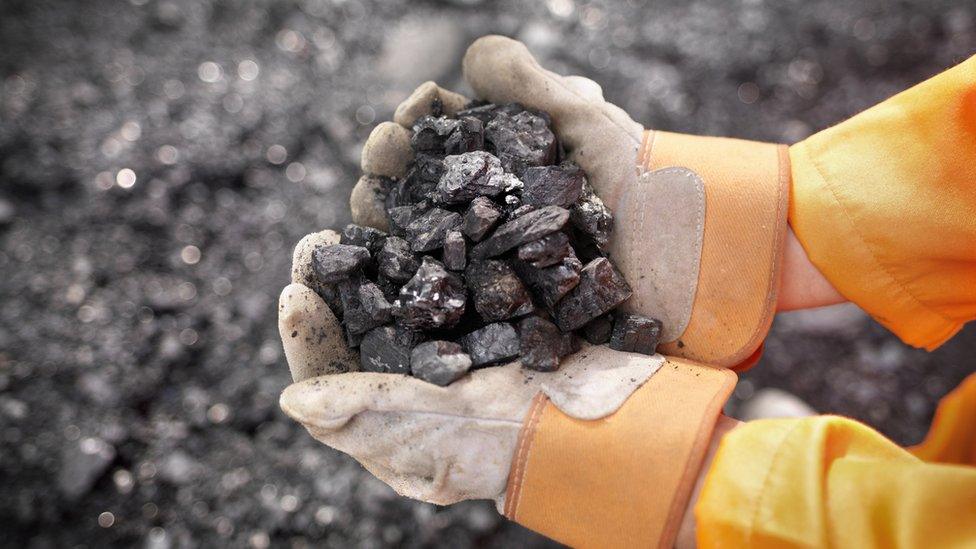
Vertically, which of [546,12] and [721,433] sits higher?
[546,12]

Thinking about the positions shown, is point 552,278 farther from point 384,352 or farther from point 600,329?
point 384,352

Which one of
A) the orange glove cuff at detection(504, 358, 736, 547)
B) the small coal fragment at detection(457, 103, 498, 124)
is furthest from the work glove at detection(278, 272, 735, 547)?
the small coal fragment at detection(457, 103, 498, 124)

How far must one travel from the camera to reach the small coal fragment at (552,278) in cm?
164

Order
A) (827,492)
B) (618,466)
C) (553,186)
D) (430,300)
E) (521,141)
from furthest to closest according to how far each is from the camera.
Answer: (521,141)
(553,186)
(430,300)
(618,466)
(827,492)

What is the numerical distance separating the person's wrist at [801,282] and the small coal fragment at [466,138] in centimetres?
91

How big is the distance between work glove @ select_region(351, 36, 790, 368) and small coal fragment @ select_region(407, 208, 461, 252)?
20 centimetres

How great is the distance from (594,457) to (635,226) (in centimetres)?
66

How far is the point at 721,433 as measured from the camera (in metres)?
1.52

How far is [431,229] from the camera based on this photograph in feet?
5.65

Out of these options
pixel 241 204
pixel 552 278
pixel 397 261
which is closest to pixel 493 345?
pixel 552 278

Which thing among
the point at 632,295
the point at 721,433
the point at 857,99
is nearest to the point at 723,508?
the point at 721,433

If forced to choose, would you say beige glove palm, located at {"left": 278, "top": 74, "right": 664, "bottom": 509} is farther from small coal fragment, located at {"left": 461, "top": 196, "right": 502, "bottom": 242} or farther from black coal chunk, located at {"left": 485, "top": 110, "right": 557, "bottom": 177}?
black coal chunk, located at {"left": 485, "top": 110, "right": 557, "bottom": 177}

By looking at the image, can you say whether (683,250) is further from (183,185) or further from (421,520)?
(183,185)

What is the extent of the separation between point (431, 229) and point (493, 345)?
35 cm
